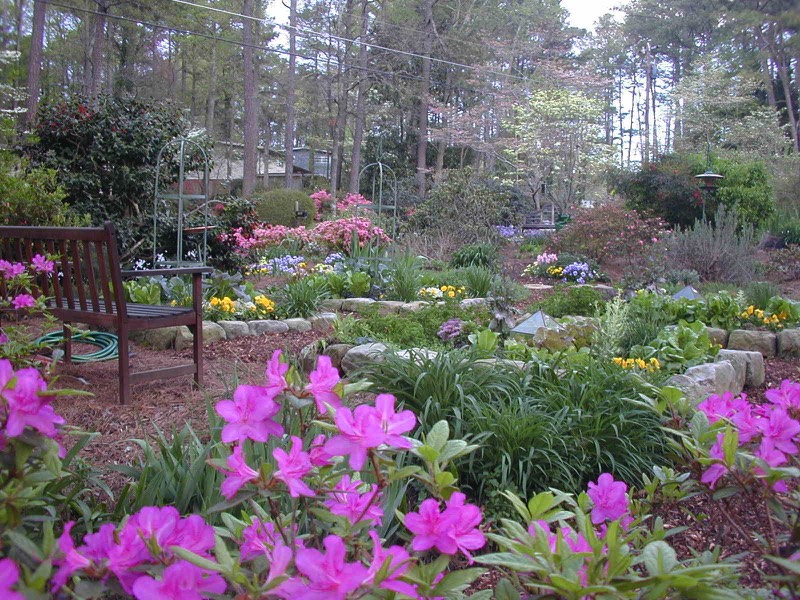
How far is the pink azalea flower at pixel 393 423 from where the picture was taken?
32.3 inches

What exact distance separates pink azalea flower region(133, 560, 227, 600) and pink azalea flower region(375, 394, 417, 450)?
252mm

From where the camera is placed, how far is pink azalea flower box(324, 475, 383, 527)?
931 millimetres

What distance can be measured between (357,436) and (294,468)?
11cm

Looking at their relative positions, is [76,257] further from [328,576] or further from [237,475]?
[328,576]

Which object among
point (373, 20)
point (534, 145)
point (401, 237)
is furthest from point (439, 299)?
point (373, 20)

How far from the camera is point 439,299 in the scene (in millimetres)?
6500

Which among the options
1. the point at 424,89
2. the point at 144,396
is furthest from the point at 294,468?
the point at 424,89

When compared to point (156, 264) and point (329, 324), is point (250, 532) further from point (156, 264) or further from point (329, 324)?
point (156, 264)

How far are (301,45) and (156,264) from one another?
22.2 m

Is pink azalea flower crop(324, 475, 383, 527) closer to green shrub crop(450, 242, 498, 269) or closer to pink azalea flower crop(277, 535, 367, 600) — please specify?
pink azalea flower crop(277, 535, 367, 600)

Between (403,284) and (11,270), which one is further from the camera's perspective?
(403,284)

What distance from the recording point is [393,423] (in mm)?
848

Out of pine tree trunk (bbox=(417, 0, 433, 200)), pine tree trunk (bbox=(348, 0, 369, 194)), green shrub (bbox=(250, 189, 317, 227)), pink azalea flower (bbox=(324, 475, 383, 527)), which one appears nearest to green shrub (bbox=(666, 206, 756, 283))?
pink azalea flower (bbox=(324, 475, 383, 527))

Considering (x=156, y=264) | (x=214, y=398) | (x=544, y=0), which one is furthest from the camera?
(x=544, y=0)
